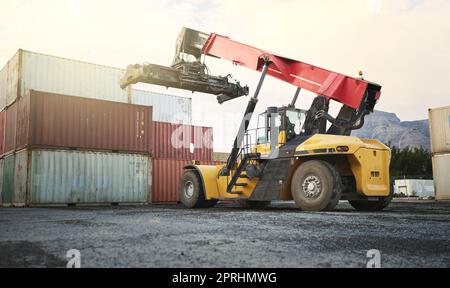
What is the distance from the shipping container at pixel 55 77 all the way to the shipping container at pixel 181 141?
2852mm

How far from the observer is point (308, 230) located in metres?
5.70

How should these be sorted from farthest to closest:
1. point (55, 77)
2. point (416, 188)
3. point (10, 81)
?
point (416, 188)
point (55, 77)
point (10, 81)

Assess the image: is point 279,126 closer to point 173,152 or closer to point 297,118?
point 297,118

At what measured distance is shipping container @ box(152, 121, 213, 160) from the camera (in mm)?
21453

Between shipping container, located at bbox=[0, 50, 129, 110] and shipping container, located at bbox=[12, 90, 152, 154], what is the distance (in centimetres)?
119

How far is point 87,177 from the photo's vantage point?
16953mm

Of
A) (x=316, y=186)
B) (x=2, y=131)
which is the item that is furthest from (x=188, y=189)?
(x=2, y=131)

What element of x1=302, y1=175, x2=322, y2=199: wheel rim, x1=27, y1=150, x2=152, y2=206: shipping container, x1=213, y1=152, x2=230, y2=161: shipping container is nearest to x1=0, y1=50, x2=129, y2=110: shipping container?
x1=27, y1=150, x2=152, y2=206: shipping container

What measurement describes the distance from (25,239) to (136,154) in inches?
542

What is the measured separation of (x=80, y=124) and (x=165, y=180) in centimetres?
549

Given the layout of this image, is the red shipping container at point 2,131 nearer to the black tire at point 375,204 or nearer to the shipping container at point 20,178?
the shipping container at point 20,178

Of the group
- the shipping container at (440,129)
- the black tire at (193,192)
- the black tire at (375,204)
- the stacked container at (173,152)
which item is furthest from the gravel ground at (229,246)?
the shipping container at (440,129)

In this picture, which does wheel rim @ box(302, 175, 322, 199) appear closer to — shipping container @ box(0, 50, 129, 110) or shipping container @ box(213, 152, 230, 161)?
shipping container @ box(0, 50, 129, 110)

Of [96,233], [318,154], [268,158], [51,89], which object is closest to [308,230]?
[96,233]
